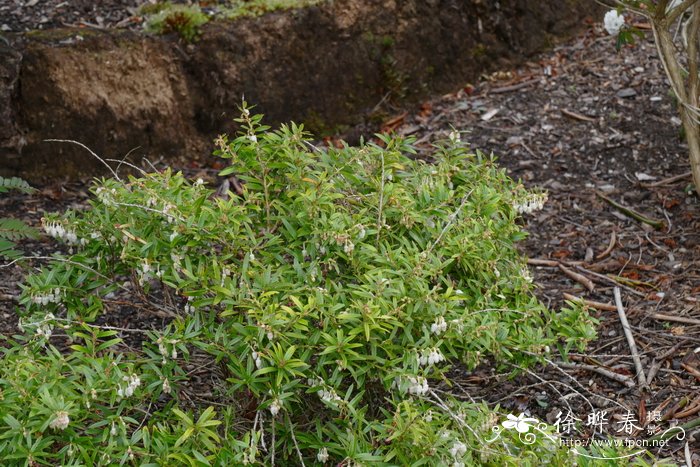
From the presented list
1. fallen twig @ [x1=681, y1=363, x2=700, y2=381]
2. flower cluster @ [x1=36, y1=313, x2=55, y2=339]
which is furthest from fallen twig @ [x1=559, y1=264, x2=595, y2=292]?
flower cluster @ [x1=36, y1=313, x2=55, y2=339]

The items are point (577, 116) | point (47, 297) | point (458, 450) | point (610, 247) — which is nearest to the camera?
point (458, 450)

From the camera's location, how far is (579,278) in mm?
4738

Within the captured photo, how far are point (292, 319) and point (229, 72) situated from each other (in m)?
3.54

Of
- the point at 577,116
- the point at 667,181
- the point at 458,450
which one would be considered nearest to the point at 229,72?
the point at 577,116

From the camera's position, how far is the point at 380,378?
2.85m

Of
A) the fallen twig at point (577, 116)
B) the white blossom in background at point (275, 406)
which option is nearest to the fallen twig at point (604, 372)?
the white blossom in background at point (275, 406)

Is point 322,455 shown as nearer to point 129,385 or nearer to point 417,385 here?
point 417,385

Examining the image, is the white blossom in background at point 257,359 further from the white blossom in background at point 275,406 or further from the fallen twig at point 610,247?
the fallen twig at point 610,247

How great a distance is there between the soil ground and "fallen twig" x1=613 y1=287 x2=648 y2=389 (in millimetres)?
28

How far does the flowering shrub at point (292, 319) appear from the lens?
2660 millimetres

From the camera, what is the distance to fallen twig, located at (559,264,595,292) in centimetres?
466

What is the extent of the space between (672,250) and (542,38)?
9.57ft

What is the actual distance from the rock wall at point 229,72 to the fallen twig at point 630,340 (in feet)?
8.49

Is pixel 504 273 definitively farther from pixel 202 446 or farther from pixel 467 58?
pixel 467 58
